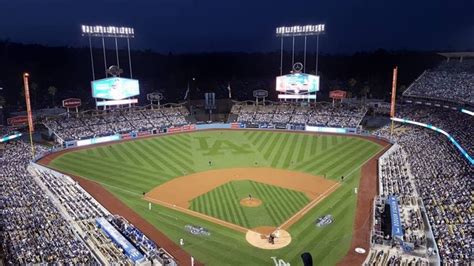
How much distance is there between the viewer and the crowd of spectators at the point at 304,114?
222 ft

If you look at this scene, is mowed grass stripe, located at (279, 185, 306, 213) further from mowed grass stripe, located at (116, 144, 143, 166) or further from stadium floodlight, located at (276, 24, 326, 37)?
stadium floodlight, located at (276, 24, 326, 37)

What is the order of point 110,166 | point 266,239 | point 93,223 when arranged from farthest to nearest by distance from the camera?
point 110,166, point 93,223, point 266,239

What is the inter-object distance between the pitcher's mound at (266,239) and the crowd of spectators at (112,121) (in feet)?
134

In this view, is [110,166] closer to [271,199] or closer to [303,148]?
[271,199]

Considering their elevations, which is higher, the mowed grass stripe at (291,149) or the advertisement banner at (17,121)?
the advertisement banner at (17,121)

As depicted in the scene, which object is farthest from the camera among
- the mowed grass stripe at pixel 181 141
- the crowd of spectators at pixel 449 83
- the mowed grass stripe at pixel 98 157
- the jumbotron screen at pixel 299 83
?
the jumbotron screen at pixel 299 83

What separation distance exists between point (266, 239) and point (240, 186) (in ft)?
40.0

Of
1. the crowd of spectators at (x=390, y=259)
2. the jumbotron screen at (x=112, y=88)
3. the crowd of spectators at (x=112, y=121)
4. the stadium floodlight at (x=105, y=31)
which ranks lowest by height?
the crowd of spectators at (x=390, y=259)

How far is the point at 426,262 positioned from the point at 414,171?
1721 centimetres

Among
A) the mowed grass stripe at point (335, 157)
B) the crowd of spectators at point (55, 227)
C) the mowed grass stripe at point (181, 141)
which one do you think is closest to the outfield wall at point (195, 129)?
the mowed grass stripe at point (181, 141)

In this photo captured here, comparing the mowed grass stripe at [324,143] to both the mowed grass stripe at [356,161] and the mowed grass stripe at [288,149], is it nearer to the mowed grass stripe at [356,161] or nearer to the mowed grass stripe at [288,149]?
the mowed grass stripe at [288,149]

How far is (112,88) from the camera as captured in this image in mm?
63781

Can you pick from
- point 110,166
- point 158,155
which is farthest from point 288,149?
point 110,166

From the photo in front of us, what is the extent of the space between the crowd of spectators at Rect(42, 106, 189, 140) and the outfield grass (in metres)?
31.2
